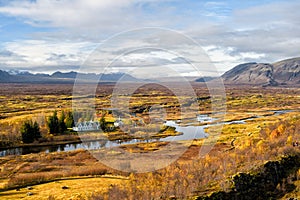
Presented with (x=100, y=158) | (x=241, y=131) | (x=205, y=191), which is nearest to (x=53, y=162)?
(x=100, y=158)

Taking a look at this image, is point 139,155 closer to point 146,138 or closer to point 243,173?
point 146,138

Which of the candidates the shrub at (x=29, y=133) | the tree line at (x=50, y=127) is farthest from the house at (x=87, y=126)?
the shrub at (x=29, y=133)

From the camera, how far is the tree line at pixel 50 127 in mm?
50344

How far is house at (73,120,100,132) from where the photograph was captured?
56.2 metres

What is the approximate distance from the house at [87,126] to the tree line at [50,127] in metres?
1.82

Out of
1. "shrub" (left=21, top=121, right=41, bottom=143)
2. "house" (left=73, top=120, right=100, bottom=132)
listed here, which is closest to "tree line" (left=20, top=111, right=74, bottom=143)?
"shrub" (left=21, top=121, right=41, bottom=143)

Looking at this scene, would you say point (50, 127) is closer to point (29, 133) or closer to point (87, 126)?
point (29, 133)

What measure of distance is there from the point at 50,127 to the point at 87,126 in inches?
246

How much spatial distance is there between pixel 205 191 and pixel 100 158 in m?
25.0

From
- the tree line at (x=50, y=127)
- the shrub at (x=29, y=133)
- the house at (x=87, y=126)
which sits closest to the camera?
the shrub at (x=29, y=133)

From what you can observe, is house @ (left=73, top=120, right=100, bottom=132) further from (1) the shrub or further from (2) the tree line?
(1) the shrub

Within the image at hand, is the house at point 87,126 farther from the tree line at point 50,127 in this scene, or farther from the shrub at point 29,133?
the shrub at point 29,133

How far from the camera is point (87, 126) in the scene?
56656 mm

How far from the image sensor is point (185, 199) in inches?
647
